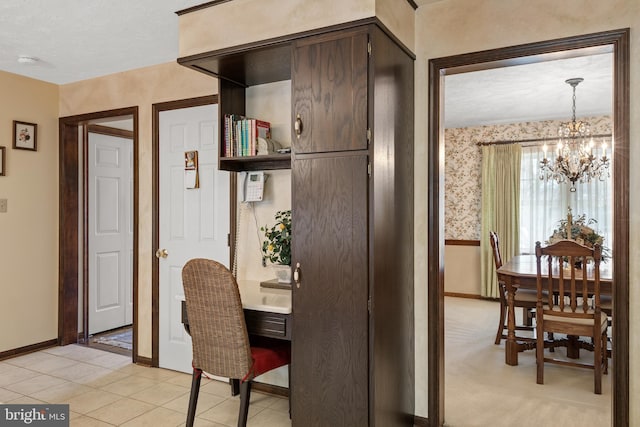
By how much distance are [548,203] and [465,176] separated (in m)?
1.14

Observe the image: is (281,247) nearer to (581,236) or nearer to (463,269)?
(581,236)

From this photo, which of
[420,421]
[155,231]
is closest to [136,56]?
[155,231]

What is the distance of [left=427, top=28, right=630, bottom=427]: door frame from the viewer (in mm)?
2312

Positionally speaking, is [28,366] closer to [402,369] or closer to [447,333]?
[402,369]

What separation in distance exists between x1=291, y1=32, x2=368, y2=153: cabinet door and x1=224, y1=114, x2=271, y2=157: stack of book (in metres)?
0.65

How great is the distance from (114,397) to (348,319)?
1.97 meters

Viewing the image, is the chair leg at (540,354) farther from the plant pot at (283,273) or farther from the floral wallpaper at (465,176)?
the floral wallpaper at (465,176)

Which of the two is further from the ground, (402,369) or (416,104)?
(416,104)

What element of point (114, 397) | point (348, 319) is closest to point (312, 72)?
point (348, 319)

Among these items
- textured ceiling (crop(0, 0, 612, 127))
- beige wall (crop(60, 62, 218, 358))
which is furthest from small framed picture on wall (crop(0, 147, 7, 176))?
beige wall (crop(60, 62, 218, 358))

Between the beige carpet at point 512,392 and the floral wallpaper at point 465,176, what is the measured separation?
2366 mm

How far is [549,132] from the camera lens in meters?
6.12

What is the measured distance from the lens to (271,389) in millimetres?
3346

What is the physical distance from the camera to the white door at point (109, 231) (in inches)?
191
